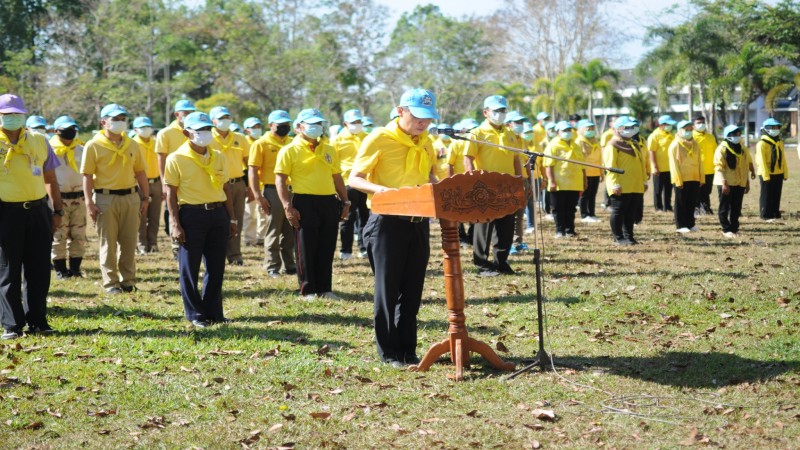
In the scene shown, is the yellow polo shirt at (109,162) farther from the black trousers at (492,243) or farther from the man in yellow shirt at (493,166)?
the black trousers at (492,243)

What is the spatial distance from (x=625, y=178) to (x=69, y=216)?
8952 mm

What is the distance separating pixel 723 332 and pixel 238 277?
6.79m

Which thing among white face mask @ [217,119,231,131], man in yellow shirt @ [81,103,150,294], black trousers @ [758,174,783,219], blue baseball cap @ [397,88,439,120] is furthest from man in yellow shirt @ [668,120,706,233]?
blue baseball cap @ [397,88,439,120]

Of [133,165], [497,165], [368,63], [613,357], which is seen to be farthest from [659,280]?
[368,63]

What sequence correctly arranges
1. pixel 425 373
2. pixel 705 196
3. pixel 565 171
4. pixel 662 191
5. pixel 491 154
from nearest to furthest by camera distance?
1. pixel 425 373
2. pixel 491 154
3. pixel 565 171
4. pixel 705 196
5. pixel 662 191

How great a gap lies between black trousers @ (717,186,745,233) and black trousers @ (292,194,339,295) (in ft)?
28.4

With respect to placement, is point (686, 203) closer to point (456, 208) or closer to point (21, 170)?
point (456, 208)

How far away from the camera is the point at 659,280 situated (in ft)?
37.2

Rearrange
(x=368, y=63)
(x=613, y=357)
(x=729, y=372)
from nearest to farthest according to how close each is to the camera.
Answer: (x=729, y=372) → (x=613, y=357) → (x=368, y=63)

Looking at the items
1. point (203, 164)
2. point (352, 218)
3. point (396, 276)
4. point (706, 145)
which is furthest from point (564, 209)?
point (396, 276)

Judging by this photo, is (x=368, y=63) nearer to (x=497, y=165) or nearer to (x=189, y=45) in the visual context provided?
(x=189, y=45)

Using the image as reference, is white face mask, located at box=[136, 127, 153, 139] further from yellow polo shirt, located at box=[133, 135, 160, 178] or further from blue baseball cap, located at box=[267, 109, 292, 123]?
blue baseball cap, located at box=[267, 109, 292, 123]

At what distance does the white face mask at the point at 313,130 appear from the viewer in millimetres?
10562

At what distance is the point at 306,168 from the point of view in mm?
10609
